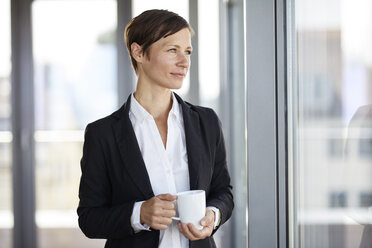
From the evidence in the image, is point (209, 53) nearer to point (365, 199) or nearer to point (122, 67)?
point (122, 67)

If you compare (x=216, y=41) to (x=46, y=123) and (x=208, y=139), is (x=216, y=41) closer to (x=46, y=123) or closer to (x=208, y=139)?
(x=46, y=123)

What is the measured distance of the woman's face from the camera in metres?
1.25

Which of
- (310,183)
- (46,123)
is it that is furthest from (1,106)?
(310,183)

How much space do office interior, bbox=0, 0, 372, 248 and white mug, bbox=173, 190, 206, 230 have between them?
35 cm

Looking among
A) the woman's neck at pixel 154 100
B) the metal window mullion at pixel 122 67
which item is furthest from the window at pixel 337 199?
the metal window mullion at pixel 122 67

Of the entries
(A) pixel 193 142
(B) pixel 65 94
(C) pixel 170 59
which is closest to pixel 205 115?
(A) pixel 193 142

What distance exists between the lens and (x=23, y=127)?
4.04 m

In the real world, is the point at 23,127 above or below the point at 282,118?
below

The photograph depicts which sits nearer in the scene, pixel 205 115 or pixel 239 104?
pixel 205 115

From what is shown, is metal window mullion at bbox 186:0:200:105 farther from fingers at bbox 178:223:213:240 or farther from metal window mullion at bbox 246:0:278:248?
fingers at bbox 178:223:213:240

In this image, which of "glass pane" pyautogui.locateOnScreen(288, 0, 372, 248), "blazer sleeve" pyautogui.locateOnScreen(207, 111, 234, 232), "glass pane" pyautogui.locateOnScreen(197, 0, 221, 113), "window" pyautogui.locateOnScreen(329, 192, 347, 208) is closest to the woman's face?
"blazer sleeve" pyautogui.locateOnScreen(207, 111, 234, 232)

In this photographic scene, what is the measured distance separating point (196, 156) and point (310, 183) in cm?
34

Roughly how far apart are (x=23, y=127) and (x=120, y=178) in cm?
305

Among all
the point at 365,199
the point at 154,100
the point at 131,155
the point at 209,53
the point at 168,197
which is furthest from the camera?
the point at 209,53
